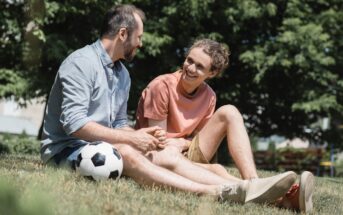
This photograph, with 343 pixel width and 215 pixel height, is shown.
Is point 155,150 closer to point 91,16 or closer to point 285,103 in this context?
point 91,16

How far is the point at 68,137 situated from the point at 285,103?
1650 centimetres

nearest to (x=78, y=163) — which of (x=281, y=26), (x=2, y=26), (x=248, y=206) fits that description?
(x=248, y=206)

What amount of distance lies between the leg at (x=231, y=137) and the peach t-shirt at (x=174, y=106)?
26 centimetres

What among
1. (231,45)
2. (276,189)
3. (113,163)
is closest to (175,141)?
(113,163)

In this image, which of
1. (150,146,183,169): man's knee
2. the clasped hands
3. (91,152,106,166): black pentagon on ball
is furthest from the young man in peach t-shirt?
(91,152,106,166): black pentagon on ball

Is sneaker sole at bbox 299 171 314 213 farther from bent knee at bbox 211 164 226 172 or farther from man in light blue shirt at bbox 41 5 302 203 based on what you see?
bent knee at bbox 211 164 226 172

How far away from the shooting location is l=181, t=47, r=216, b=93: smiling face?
5484 millimetres

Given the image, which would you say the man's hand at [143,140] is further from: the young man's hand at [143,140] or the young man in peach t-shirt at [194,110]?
the young man in peach t-shirt at [194,110]

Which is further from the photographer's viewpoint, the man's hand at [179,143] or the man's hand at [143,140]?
the man's hand at [179,143]

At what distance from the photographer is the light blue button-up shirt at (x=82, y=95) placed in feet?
14.7

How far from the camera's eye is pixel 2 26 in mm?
17328

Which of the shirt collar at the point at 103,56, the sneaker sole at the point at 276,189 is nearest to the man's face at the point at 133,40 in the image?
the shirt collar at the point at 103,56

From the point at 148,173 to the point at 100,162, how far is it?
364 millimetres

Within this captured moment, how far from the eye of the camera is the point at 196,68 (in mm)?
5496
